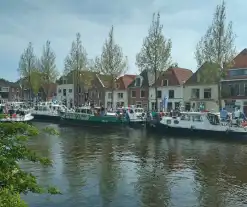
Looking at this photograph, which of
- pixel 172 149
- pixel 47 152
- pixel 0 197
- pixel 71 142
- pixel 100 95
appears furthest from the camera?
pixel 100 95

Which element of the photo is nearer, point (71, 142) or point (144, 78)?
point (71, 142)

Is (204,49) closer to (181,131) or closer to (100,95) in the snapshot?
(181,131)

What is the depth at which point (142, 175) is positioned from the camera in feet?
54.6

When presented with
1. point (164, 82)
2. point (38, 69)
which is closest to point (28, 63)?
point (38, 69)

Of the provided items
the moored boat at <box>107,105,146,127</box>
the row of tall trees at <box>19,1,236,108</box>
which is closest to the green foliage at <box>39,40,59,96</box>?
the row of tall trees at <box>19,1,236,108</box>

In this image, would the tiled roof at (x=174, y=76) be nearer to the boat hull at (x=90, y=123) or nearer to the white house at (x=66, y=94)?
the boat hull at (x=90, y=123)

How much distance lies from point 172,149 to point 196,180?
10.1 meters

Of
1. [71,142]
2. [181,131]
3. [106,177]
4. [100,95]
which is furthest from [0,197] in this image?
[100,95]

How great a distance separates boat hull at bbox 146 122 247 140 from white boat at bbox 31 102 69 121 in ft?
68.5

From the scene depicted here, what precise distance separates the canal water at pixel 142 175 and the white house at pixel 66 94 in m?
59.1

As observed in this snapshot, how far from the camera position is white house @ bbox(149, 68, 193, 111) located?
63188 mm

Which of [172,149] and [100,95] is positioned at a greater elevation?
[100,95]

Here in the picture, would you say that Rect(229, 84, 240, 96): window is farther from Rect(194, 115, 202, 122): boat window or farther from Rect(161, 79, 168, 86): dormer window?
Rect(194, 115, 202, 122): boat window

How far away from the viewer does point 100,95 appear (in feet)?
253
